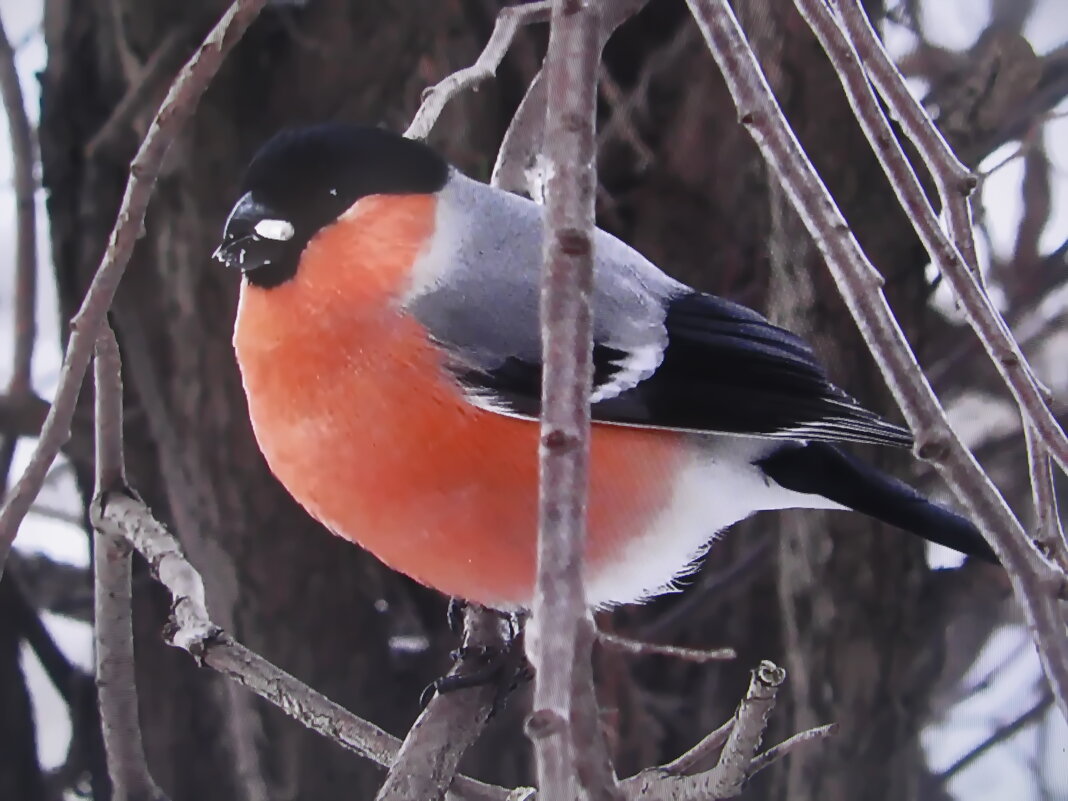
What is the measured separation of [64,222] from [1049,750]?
741 millimetres

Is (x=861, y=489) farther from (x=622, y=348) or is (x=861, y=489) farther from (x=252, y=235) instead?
(x=252, y=235)

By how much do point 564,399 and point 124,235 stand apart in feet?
0.77

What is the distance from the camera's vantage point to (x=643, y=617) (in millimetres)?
840

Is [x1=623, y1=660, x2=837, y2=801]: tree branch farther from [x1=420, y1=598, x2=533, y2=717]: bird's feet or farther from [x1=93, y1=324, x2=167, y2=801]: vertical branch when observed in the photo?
[x1=93, y1=324, x2=167, y2=801]: vertical branch

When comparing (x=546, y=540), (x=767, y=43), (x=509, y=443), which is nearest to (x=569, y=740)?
(x=546, y=540)

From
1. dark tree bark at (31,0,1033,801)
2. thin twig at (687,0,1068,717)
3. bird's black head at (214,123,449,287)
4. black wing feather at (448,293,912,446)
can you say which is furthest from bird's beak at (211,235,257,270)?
dark tree bark at (31,0,1033,801)

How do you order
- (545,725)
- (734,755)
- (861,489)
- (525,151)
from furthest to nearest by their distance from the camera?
(525,151), (861,489), (734,755), (545,725)

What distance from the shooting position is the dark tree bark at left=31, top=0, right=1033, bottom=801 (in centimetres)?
80

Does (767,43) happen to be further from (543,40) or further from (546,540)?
(546,540)

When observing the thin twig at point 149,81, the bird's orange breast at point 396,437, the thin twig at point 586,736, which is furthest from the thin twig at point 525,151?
the thin twig at point 586,736

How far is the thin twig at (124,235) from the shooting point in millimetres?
422

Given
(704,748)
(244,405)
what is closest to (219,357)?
(244,405)

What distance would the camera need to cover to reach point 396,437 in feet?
1.49

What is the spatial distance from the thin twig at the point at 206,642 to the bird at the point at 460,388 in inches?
2.3
